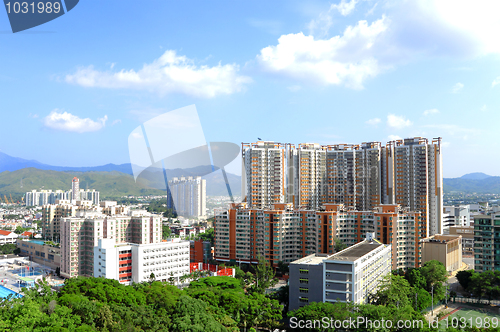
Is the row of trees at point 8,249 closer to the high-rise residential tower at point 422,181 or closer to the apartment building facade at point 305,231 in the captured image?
the apartment building facade at point 305,231

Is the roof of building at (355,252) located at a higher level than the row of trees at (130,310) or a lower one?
higher

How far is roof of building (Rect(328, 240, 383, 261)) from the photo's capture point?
6.77 metres

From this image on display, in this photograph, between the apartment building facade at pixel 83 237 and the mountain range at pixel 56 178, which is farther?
the mountain range at pixel 56 178

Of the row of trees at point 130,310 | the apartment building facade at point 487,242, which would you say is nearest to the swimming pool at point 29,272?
the row of trees at point 130,310

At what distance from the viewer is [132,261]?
9156 mm

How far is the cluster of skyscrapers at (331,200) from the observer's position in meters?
10.1

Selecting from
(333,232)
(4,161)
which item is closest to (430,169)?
(333,232)

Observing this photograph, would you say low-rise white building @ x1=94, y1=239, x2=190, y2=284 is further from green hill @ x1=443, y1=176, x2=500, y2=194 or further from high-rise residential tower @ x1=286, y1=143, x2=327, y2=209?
green hill @ x1=443, y1=176, x2=500, y2=194

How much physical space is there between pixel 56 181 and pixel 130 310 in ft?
144

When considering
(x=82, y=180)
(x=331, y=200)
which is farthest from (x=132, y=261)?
(x=82, y=180)

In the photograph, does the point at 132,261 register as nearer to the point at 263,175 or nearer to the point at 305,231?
the point at 305,231

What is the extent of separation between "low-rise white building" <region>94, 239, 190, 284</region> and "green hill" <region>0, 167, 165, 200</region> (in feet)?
98.1

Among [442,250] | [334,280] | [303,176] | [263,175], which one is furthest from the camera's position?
[303,176]

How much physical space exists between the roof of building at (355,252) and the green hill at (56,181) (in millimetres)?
32754
